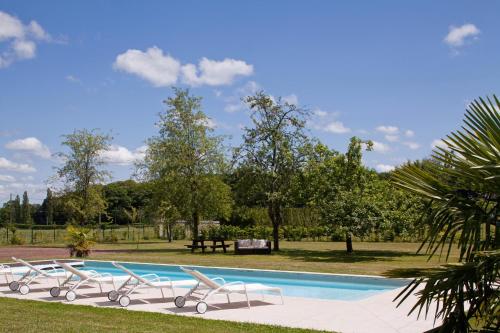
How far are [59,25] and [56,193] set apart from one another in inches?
890

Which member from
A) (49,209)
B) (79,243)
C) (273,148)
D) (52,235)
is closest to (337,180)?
(273,148)

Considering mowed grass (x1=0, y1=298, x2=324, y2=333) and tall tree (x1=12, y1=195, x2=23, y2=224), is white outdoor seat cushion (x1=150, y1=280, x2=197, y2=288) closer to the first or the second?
mowed grass (x1=0, y1=298, x2=324, y2=333)

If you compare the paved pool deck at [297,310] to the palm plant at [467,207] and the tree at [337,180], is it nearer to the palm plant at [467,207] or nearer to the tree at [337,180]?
the palm plant at [467,207]

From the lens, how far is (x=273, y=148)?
25672 mm

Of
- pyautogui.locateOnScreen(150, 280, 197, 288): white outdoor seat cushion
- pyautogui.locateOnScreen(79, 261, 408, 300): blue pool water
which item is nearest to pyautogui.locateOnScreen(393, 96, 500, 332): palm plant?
pyautogui.locateOnScreen(150, 280, 197, 288): white outdoor seat cushion

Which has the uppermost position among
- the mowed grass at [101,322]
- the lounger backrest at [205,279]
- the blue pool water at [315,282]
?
the lounger backrest at [205,279]

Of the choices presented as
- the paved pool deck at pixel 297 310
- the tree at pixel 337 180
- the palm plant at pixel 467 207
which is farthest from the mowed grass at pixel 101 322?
the tree at pixel 337 180

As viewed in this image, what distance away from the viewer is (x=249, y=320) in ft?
28.6

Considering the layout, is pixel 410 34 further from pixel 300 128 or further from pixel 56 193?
pixel 56 193

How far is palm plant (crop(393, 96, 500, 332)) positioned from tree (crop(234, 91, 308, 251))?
21623mm

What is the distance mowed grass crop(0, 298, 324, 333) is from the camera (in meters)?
7.79

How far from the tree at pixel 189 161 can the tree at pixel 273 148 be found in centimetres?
275

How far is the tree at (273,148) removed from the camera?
25609 millimetres

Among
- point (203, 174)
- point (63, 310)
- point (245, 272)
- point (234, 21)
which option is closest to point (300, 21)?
point (234, 21)
